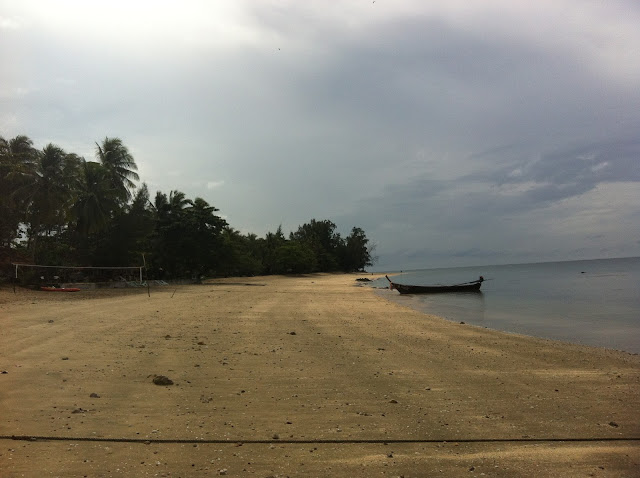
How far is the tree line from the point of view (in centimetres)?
2869

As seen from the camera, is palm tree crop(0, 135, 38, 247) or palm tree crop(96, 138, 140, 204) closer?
palm tree crop(0, 135, 38, 247)

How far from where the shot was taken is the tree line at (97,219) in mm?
28688

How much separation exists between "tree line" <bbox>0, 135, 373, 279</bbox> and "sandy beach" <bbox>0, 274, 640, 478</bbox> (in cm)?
2185

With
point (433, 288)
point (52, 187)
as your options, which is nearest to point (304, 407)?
point (52, 187)

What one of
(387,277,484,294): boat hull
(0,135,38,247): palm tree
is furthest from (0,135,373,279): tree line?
(387,277,484,294): boat hull

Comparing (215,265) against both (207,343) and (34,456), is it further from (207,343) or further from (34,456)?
(34,456)

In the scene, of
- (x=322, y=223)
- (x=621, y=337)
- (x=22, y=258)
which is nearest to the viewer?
(x=621, y=337)

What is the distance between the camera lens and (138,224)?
1353 inches

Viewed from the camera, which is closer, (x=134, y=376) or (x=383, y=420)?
(x=383, y=420)

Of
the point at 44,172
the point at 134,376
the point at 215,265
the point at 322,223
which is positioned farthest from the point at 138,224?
the point at 322,223

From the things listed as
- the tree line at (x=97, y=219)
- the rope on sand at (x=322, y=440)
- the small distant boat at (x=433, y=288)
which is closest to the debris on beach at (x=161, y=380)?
the rope on sand at (x=322, y=440)

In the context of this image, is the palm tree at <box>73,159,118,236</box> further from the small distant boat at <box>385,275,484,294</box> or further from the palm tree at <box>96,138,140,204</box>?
the small distant boat at <box>385,275,484,294</box>

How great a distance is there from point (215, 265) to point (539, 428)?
131ft

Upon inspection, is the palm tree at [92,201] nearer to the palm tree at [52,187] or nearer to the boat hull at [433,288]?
the palm tree at [52,187]
